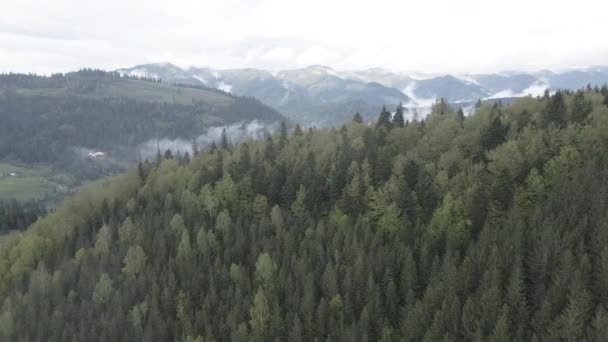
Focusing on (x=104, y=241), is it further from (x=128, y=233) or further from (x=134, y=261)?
(x=134, y=261)

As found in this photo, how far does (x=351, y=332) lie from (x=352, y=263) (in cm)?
2365

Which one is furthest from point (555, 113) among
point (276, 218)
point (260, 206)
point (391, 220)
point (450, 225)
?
point (260, 206)

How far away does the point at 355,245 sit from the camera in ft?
382

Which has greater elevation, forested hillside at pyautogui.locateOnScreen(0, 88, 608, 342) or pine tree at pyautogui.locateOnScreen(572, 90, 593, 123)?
pine tree at pyautogui.locateOnScreen(572, 90, 593, 123)

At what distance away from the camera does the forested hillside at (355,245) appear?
308 ft

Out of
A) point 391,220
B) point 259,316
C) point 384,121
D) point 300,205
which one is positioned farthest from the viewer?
point 384,121

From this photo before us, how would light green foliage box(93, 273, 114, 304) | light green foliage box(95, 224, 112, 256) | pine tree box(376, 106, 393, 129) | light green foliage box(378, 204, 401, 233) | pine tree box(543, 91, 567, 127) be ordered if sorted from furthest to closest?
pine tree box(376, 106, 393, 129)
pine tree box(543, 91, 567, 127)
light green foliage box(95, 224, 112, 256)
light green foliage box(378, 204, 401, 233)
light green foliage box(93, 273, 114, 304)

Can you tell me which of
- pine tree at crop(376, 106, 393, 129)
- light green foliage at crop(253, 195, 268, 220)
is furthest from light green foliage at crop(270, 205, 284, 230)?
pine tree at crop(376, 106, 393, 129)

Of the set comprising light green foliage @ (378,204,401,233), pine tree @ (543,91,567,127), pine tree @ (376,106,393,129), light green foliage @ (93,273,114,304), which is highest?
pine tree @ (543,91,567,127)

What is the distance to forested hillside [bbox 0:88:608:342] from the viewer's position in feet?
308

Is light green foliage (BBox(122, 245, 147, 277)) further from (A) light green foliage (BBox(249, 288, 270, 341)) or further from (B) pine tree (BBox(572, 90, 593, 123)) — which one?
(B) pine tree (BBox(572, 90, 593, 123))

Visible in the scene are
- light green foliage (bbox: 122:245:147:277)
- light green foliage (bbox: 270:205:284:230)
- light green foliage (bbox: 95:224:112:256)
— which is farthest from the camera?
light green foliage (bbox: 95:224:112:256)

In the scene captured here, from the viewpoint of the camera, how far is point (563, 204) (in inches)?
4289

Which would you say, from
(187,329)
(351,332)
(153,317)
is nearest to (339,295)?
(351,332)
